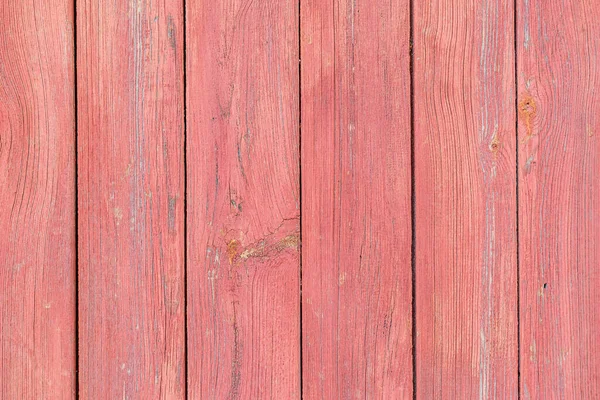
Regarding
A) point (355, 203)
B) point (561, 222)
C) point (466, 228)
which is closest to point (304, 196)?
point (355, 203)

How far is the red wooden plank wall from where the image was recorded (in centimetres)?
92

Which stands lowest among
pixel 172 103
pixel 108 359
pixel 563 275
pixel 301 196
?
pixel 108 359

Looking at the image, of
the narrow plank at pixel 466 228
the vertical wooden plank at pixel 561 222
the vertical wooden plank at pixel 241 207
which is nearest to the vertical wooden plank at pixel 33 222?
the vertical wooden plank at pixel 241 207

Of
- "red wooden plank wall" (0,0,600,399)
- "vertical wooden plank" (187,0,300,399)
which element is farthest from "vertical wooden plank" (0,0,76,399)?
"vertical wooden plank" (187,0,300,399)

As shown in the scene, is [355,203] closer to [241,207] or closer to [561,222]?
[241,207]

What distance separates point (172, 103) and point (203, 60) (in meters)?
0.08

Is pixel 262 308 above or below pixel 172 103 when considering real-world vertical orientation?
below

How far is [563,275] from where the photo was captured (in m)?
0.93

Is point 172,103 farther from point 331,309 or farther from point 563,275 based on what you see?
point 563,275

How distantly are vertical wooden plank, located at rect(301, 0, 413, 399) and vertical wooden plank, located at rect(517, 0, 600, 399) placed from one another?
190 millimetres

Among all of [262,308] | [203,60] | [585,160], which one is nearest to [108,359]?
[262,308]

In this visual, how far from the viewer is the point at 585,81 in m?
0.94

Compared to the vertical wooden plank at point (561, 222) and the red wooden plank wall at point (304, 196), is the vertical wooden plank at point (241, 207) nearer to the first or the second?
the red wooden plank wall at point (304, 196)

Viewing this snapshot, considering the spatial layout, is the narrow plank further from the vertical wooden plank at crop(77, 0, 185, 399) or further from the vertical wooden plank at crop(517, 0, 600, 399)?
the vertical wooden plank at crop(77, 0, 185, 399)
